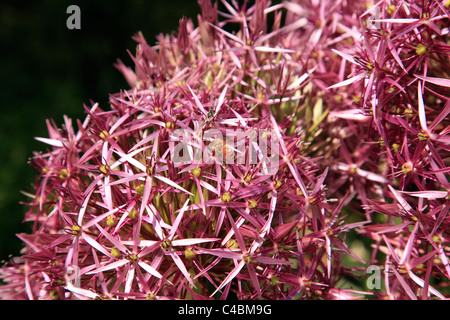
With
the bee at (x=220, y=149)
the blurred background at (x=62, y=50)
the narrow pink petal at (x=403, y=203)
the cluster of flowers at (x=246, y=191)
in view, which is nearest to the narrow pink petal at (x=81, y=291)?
the cluster of flowers at (x=246, y=191)

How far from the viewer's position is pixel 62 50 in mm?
1583

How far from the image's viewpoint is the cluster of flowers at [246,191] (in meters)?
0.55

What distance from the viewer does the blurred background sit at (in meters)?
1.56

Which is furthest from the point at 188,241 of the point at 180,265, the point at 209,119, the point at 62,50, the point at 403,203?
the point at 62,50

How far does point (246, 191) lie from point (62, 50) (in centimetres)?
129

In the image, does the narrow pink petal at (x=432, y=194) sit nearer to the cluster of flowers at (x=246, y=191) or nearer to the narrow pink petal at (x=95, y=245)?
the cluster of flowers at (x=246, y=191)

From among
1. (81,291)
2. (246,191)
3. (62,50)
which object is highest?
(62,50)

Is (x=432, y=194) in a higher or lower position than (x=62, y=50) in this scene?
lower

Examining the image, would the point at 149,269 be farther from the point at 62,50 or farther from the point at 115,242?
the point at 62,50

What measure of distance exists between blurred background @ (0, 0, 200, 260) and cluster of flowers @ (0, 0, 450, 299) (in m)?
0.93

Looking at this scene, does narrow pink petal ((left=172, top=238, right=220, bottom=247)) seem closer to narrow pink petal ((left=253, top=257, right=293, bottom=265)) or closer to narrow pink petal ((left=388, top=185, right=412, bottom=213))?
narrow pink petal ((left=253, top=257, right=293, bottom=265))
